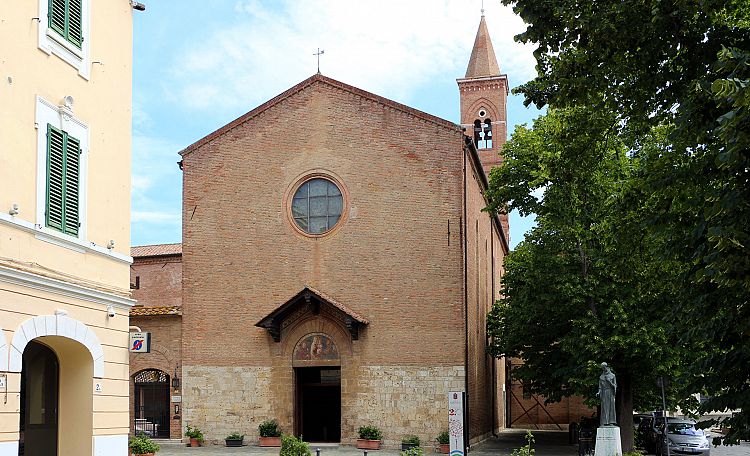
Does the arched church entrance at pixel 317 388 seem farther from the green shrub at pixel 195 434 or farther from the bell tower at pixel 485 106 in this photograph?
the bell tower at pixel 485 106

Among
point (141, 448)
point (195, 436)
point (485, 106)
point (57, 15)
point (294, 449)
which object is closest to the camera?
point (57, 15)

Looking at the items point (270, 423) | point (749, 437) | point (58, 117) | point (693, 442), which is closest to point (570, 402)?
point (693, 442)

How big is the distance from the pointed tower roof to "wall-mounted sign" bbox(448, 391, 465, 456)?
131 feet

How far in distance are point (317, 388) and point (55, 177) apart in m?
19.5

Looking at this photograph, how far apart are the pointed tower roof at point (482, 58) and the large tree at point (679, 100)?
145 feet

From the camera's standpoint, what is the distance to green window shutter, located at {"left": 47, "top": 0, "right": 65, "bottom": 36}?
40.6 feet

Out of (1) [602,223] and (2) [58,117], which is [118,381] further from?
(1) [602,223]

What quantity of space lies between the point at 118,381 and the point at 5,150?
14.3 ft

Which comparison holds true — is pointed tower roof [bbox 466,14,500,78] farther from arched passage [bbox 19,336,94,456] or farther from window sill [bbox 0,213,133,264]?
arched passage [bbox 19,336,94,456]

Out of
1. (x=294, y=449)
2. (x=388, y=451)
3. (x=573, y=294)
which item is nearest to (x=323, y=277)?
(x=388, y=451)

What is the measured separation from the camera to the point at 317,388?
3059 centimetres

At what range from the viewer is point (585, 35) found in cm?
1269

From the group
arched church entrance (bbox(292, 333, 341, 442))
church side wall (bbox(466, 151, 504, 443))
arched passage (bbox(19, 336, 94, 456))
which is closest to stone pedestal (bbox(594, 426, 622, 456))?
church side wall (bbox(466, 151, 504, 443))

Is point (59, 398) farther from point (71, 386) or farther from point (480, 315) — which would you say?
point (480, 315)
